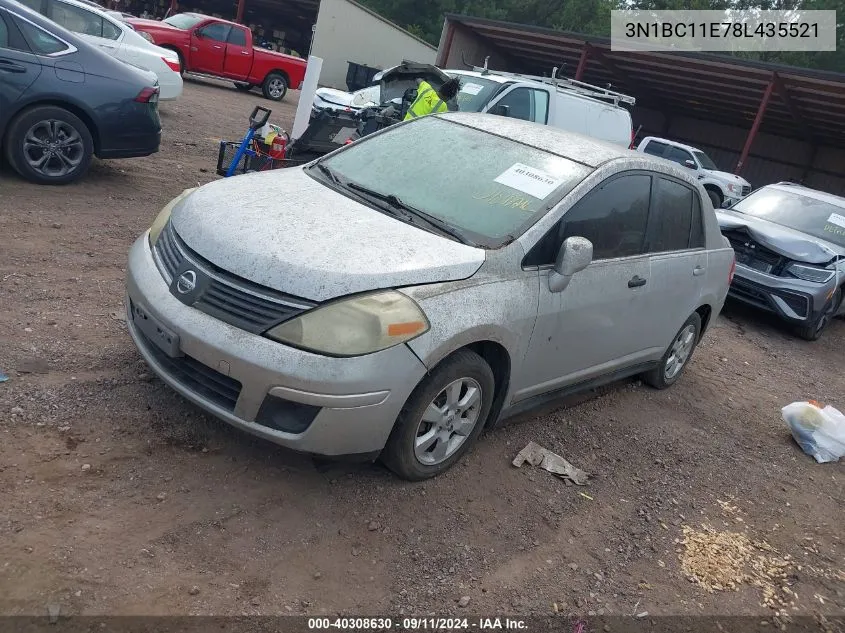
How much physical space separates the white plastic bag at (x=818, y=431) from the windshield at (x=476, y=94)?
20.8 feet

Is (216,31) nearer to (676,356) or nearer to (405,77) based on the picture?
(405,77)

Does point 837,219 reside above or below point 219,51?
above

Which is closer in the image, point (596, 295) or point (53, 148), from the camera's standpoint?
point (596, 295)

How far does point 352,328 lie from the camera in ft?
9.94

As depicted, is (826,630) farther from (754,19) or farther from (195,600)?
(754,19)

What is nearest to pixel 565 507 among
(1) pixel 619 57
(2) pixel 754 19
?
(1) pixel 619 57

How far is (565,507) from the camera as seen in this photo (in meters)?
3.78

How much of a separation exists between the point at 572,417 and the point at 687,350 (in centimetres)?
149

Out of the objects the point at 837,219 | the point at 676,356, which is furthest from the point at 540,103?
the point at 676,356

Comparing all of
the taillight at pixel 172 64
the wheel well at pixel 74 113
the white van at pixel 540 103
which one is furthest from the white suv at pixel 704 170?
the wheel well at pixel 74 113

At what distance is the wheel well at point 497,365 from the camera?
3572 mm

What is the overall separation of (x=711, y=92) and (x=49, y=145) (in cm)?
1977

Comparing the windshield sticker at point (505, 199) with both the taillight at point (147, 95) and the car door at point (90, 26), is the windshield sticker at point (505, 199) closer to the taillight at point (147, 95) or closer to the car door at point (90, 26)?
the taillight at point (147, 95)

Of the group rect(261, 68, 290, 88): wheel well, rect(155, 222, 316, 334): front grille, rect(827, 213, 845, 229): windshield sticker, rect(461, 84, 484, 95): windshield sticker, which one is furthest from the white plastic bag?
rect(261, 68, 290, 88): wheel well
